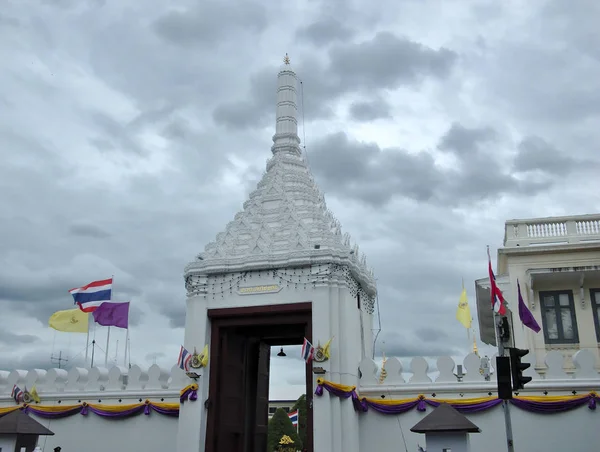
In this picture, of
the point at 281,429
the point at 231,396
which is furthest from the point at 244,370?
the point at 281,429

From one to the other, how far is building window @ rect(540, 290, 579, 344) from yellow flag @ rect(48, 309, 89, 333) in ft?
62.5

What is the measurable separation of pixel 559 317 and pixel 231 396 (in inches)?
510

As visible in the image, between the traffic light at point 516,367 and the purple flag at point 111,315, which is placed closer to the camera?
the traffic light at point 516,367

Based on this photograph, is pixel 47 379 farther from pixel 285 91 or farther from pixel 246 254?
pixel 285 91

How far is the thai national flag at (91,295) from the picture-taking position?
25875mm

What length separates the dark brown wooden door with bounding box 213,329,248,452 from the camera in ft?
69.5

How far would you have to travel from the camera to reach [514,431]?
19.3 m

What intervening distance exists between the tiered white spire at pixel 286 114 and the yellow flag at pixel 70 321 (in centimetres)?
1098

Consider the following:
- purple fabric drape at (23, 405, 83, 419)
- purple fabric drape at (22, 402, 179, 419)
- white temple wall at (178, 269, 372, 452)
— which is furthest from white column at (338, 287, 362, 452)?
purple fabric drape at (23, 405, 83, 419)

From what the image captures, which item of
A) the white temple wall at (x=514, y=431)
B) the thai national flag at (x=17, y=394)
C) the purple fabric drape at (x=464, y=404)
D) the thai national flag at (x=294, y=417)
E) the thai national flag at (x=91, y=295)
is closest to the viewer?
the white temple wall at (x=514, y=431)

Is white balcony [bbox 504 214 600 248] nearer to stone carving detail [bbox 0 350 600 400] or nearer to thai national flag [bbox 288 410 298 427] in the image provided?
stone carving detail [bbox 0 350 600 400]

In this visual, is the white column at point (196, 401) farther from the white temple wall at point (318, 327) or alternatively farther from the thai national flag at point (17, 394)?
the thai national flag at point (17, 394)

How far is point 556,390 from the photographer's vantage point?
19.4 metres

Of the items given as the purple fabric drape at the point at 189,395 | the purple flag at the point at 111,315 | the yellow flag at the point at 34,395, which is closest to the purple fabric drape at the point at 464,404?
the purple fabric drape at the point at 189,395
